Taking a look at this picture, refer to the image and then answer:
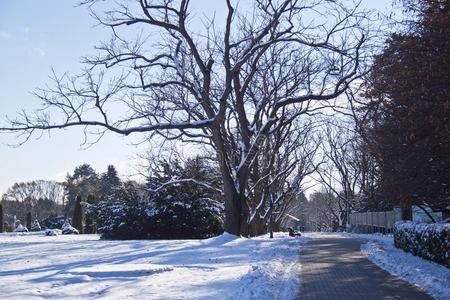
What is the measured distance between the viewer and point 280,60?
3102 cm

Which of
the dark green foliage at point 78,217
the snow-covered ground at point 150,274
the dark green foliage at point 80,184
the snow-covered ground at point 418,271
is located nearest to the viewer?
the snow-covered ground at point 150,274

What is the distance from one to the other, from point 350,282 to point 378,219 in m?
31.7

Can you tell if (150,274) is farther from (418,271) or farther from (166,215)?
(166,215)

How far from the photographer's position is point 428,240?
51.2 ft

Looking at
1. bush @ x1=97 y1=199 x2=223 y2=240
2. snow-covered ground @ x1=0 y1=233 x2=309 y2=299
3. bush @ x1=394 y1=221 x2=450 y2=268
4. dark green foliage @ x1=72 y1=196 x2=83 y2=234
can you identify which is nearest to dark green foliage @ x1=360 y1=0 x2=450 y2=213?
bush @ x1=394 y1=221 x2=450 y2=268

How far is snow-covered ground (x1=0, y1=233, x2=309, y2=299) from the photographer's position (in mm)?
9680

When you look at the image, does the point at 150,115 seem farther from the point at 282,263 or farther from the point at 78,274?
the point at 78,274

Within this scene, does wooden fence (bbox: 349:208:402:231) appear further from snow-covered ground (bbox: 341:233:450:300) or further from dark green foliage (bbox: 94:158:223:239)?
snow-covered ground (bbox: 341:233:450:300)

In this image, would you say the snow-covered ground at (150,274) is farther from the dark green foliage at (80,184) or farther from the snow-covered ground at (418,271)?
the dark green foliage at (80,184)

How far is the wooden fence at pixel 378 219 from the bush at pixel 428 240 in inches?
610

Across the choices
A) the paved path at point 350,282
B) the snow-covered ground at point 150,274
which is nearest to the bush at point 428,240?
the paved path at point 350,282

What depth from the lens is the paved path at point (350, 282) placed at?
10.6 metres

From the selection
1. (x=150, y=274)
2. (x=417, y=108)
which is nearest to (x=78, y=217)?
(x=150, y=274)

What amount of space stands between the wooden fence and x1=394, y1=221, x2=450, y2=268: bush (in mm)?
15496
